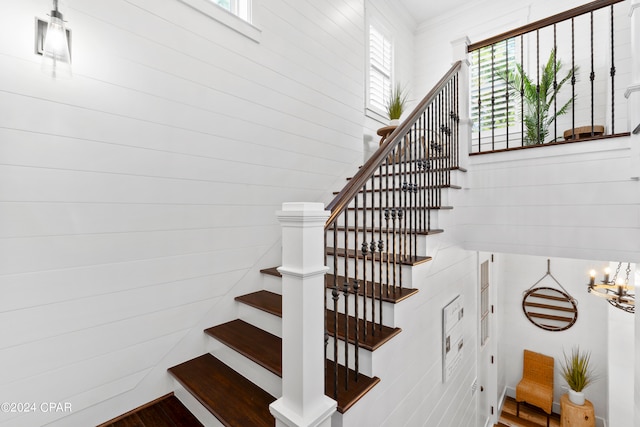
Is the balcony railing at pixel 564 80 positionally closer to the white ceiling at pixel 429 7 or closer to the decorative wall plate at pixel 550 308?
the white ceiling at pixel 429 7

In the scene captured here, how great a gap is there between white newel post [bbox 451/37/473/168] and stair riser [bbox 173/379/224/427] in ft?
8.42

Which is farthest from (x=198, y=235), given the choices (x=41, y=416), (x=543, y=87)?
(x=543, y=87)

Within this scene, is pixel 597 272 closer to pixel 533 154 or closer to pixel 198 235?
pixel 533 154

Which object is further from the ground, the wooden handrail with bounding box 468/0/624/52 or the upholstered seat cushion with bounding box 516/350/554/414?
the wooden handrail with bounding box 468/0/624/52

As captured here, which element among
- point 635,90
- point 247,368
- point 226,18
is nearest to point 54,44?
point 226,18

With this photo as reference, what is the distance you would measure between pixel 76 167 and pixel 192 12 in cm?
126

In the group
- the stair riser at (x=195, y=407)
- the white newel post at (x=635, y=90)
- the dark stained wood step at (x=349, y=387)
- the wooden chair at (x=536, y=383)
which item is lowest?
the wooden chair at (x=536, y=383)

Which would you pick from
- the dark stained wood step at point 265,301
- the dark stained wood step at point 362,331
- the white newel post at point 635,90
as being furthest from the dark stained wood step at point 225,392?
the white newel post at point 635,90

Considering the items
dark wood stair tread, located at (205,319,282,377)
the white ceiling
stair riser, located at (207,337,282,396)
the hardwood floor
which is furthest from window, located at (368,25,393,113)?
the hardwood floor

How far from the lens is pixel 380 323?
164cm

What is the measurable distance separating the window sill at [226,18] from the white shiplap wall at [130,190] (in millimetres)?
39

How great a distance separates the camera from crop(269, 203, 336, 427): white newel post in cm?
116

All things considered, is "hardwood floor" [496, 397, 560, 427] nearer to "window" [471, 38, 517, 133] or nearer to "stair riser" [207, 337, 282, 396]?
"window" [471, 38, 517, 133]

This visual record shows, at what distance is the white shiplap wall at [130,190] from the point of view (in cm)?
142
